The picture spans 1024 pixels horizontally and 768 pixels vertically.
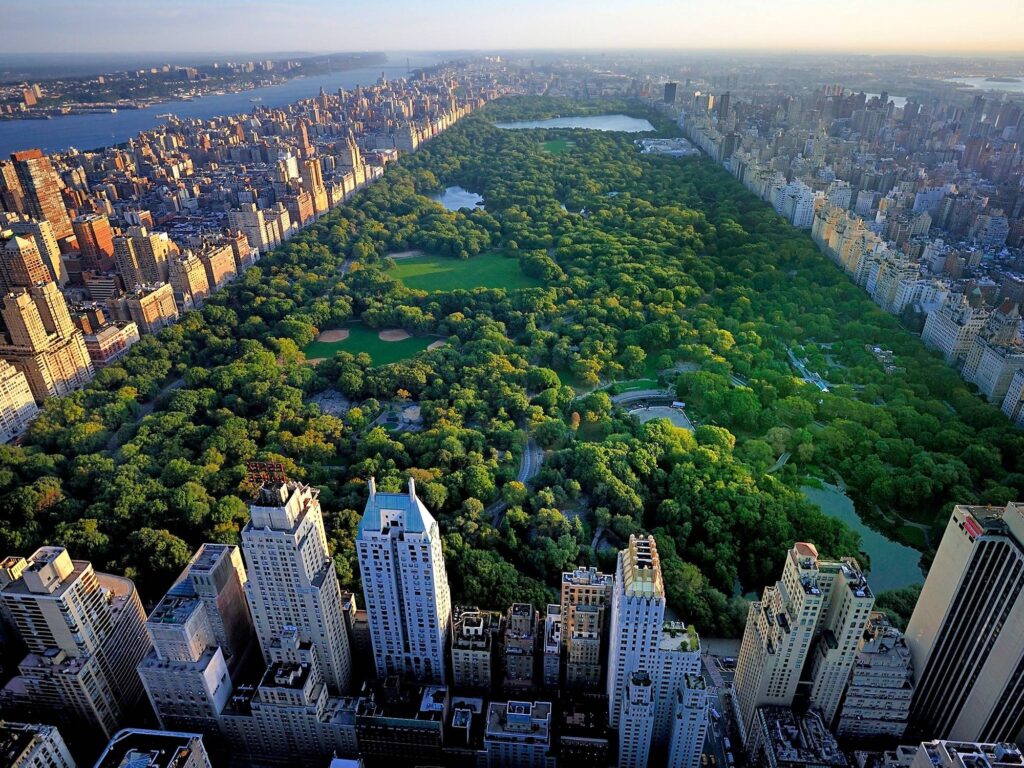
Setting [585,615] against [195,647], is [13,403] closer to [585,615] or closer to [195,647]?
[195,647]

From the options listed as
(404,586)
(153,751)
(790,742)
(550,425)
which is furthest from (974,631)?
(153,751)

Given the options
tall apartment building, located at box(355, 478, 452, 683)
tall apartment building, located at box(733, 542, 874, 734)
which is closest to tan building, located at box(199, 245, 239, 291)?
tall apartment building, located at box(355, 478, 452, 683)

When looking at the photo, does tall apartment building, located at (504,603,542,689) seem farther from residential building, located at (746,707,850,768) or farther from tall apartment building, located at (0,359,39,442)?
tall apartment building, located at (0,359,39,442)

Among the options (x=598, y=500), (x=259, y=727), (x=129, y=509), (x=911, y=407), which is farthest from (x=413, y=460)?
(x=911, y=407)

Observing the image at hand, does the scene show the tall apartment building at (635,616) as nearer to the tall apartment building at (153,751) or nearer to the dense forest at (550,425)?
the dense forest at (550,425)

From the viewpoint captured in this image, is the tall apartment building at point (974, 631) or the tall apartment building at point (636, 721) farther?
the tall apartment building at point (636, 721)

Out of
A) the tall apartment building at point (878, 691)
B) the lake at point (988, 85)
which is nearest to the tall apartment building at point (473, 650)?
the tall apartment building at point (878, 691)
